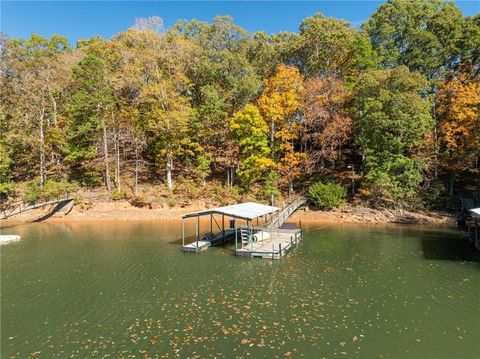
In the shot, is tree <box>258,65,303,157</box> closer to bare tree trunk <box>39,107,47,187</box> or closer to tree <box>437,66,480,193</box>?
tree <box>437,66,480,193</box>

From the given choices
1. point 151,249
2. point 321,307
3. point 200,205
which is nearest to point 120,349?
point 321,307

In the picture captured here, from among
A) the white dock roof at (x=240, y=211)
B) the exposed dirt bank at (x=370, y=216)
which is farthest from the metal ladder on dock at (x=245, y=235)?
the exposed dirt bank at (x=370, y=216)

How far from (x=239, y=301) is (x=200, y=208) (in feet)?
85.4

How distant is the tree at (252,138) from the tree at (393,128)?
1096cm

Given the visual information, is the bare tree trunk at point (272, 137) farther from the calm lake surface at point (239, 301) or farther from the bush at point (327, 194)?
the calm lake surface at point (239, 301)

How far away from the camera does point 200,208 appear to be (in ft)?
141

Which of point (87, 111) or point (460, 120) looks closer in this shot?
point (460, 120)

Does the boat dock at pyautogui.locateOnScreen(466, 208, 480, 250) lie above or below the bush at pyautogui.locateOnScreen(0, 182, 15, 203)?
below

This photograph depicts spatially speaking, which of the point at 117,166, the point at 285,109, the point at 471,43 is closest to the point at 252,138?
the point at 285,109

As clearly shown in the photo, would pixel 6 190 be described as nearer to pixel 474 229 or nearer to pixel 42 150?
pixel 42 150

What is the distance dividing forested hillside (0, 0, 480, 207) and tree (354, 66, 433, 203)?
154 millimetres

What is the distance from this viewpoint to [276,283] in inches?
783

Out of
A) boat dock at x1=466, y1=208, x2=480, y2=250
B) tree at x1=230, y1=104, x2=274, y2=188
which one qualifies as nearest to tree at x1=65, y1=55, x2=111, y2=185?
tree at x1=230, y1=104, x2=274, y2=188

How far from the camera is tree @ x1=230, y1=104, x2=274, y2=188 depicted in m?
42.2
